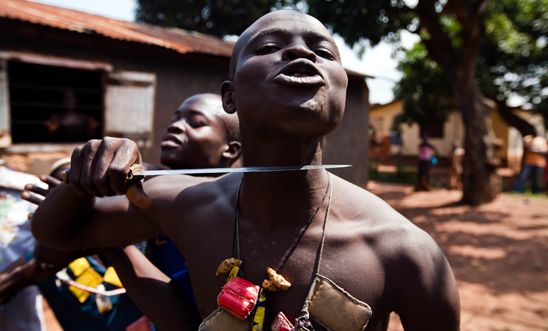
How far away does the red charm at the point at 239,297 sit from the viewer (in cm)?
117

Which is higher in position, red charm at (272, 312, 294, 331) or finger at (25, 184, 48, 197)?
finger at (25, 184, 48, 197)

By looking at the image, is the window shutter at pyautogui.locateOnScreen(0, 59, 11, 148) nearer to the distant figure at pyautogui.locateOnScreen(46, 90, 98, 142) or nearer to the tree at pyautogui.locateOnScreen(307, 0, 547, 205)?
the distant figure at pyautogui.locateOnScreen(46, 90, 98, 142)

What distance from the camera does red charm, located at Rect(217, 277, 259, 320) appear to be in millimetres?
1168

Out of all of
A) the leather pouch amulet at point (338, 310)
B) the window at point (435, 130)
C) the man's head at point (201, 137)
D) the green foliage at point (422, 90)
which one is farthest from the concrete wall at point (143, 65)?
the window at point (435, 130)

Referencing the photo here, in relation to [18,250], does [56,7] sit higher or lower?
higher

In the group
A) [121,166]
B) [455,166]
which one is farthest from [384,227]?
[455,166]

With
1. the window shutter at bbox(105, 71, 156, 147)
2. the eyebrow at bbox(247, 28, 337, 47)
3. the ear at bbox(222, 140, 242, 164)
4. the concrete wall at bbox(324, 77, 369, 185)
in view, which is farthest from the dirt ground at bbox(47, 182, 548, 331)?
the eyebrow at bbox(247, 28, 337, 47)

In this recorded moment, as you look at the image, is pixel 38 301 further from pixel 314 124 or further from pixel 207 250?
pixel 314 124

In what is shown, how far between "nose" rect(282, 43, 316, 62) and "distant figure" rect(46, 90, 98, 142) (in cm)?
637

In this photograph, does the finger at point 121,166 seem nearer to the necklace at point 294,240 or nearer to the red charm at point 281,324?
the necklace at point 294,240

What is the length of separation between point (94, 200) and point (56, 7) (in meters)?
6.89

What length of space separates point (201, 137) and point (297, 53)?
1.07 m

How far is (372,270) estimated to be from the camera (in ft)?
3.92

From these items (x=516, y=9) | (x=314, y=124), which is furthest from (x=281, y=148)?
(x=516, y=9)
